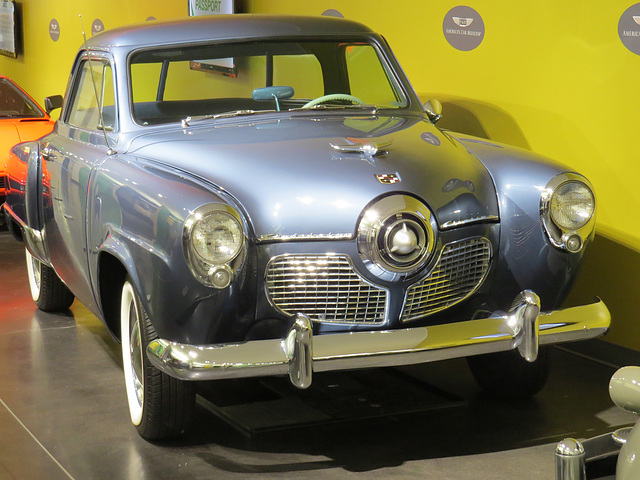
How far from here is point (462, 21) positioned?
5320 millimetres

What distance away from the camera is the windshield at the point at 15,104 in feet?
28.0

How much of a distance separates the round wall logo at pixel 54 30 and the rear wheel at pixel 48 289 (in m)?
7.21

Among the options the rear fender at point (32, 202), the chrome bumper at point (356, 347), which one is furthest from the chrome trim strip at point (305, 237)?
the rear fender at point (32, 202)

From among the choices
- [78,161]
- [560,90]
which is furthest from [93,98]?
[560,90]

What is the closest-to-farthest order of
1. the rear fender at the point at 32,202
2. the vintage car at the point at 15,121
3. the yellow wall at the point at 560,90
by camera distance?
the yellow wall at the point at 560,90 → the rear fender at the point at 32,202 → the vintage car at the point at 15,121

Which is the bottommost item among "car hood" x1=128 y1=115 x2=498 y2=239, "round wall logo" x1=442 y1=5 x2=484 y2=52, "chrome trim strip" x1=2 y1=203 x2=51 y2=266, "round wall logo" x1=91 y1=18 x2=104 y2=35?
"chrome trim strip" x1=2 y1=203 x2=51 y2=266

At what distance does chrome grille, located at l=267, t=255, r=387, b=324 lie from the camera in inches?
122

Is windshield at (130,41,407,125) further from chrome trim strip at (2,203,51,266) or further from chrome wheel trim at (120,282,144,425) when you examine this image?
chrome trim strip at (2,203,51,266)

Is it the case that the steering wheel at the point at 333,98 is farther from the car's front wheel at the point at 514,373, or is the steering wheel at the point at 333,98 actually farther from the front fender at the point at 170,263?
the car's front wheel at the point at 514,373

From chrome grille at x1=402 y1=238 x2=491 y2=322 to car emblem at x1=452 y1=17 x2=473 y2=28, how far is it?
2.30 m

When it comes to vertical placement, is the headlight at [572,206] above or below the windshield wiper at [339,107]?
below

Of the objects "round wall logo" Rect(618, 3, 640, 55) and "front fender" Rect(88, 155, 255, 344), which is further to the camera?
"round wall logo" Rect(618, 3, 640, 55)

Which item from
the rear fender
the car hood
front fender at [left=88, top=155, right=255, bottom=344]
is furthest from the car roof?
front fender at [left=88, top=155, right=255, bottom=344]

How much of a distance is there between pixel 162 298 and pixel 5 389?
147 cm
